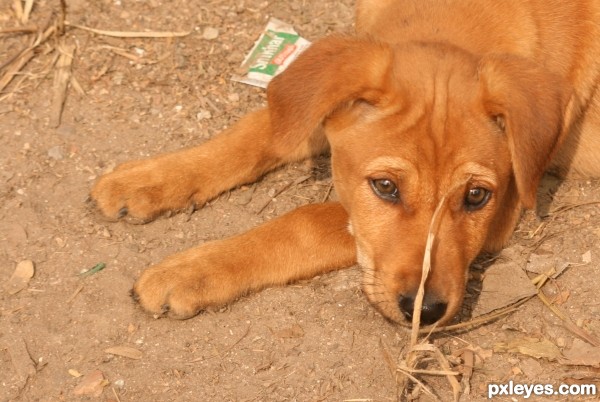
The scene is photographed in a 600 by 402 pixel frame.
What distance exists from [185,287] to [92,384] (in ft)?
2.26

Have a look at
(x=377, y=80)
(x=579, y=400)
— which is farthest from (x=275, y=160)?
(x=579, y=400)

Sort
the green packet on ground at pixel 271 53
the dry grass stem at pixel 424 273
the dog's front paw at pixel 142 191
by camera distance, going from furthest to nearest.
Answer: the green packet on ground at pixel 271 53
the dog's front paw at pixel 142 191
the dry grass stem at pixel 424 273

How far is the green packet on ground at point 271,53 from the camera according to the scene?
6.30 m

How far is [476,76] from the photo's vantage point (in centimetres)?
442

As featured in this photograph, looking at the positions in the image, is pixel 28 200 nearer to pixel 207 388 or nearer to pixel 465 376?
pixel 207 388

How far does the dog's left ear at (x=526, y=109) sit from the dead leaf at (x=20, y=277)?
8.64 feet

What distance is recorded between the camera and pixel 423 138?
4289 mm

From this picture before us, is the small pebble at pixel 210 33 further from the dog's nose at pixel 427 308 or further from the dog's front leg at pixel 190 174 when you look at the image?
the dog's nose at pixel 427 308

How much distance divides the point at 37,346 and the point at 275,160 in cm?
187

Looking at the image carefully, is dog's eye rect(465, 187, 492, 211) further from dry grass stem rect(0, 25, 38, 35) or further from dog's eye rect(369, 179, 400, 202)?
dry grass stem rect(0, 25, 38, 35)

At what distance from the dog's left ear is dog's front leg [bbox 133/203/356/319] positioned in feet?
3.67

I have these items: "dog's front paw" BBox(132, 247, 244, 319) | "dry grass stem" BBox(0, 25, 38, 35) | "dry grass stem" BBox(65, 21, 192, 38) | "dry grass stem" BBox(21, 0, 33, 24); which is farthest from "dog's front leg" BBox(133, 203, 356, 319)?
"dry grass stem" BBox(21, 0, 33, 24)

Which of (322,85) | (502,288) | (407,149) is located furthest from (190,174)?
(502,288)

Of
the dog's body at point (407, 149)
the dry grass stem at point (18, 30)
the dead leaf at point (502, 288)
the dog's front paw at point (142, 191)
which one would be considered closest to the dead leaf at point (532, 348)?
the dead leaf at point (502, 288)
